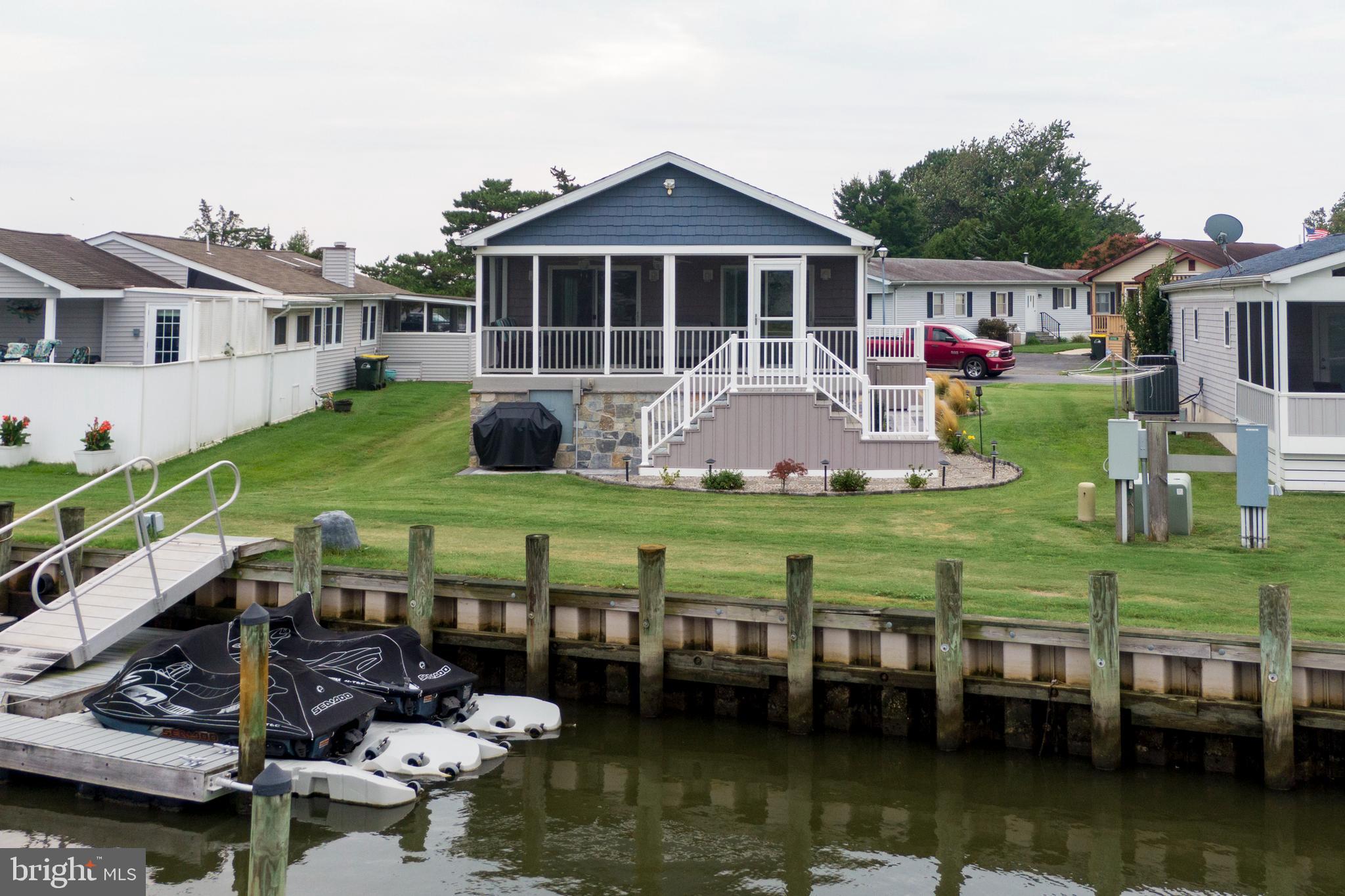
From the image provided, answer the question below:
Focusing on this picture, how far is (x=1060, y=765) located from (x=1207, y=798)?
122cm

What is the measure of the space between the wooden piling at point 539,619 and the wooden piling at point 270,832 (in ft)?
17.4

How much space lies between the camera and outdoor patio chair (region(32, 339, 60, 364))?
2784 cm

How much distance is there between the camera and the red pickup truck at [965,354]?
1601 inches

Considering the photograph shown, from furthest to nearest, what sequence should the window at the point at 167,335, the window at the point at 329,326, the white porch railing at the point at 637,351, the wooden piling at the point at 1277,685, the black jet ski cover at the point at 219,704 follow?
the window at the point at 329,326 → the window at the point at 167,335 → the white porch railing at the point at 637,351 → the black jet ski cover at the point at 219,704 → the wooden piling at the point at 1277,685

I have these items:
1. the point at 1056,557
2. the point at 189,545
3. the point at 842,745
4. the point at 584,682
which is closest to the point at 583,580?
the point at 584,682

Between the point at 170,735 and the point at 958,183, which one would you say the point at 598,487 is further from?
the point at 958,183

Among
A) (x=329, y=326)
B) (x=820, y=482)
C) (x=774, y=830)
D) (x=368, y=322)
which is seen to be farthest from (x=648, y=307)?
(x=774, y=830)

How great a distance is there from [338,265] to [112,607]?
3049 centimetres

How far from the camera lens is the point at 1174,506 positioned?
684 inches

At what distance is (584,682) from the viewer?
1344 centimetres

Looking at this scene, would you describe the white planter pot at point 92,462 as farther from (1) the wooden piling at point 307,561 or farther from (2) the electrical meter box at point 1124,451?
(2) the electrical meter box at point 1124,451

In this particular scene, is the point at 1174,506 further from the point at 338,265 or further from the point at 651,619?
the point at 338,265

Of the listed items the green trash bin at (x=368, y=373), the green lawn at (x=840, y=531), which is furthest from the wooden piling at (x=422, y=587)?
the green trash bin at (x=368, y=373)

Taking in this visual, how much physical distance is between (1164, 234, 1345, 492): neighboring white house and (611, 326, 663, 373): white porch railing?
35.4 ft
